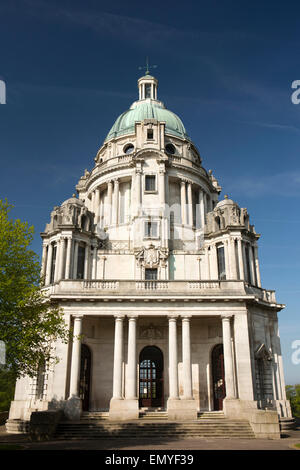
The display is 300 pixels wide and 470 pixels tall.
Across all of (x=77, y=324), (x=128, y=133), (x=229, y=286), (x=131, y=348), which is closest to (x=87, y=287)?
(x=77, y=324)

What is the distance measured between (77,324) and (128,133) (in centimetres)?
2565

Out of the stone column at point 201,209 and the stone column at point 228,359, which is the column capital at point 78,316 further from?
the stone column at point 201,209

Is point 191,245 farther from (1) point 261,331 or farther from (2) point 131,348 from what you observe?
(2) point 131,348

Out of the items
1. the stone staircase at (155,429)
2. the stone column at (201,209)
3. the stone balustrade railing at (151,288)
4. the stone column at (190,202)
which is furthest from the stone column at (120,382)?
the stone column at (201,209)

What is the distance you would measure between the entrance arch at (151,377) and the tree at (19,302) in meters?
11.3

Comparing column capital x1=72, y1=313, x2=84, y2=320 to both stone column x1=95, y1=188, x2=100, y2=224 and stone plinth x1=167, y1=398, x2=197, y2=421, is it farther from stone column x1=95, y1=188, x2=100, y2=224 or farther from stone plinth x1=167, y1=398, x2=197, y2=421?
stone column x1=95, y1=188, x2=100, y2=224

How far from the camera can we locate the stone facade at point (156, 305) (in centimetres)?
2867

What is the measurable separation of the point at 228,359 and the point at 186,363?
300 cm

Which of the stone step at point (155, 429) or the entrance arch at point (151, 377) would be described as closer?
the stone step at point (155, 429)

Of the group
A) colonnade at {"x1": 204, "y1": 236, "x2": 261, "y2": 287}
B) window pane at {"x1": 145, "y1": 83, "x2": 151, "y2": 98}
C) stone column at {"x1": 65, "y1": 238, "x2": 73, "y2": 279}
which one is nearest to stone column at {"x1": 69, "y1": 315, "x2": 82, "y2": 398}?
stone column at {"x1": 65, "y1": 238, "x2": 73, "y2": 279}

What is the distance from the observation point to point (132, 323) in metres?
29.7

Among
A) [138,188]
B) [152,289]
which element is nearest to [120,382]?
[152,289]

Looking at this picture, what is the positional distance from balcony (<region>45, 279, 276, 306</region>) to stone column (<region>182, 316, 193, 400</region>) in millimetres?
2100

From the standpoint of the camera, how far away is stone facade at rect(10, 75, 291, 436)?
94.1 ft
